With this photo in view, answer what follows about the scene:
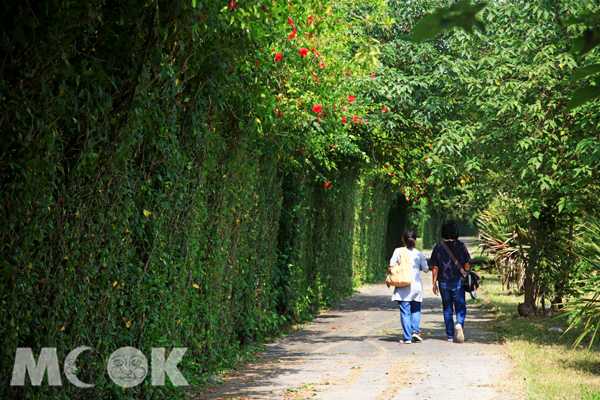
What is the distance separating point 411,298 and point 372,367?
2226 millimetres

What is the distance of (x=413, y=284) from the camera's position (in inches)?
393

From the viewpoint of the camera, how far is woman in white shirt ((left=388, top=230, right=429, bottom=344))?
32.5ft

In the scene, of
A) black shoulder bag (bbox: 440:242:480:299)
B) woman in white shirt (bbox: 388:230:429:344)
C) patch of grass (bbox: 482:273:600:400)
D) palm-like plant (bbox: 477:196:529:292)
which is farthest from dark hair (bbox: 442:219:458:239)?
palm-like plant (bbox: 477:196:529:292)

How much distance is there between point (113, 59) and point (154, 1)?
21.1 inches

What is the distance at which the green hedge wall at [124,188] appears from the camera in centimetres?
350

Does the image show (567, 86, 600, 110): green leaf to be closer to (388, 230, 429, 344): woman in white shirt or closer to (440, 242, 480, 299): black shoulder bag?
(388, 230, 429, 344): woman in white shirt

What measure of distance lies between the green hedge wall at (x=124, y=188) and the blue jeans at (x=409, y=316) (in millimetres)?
2530

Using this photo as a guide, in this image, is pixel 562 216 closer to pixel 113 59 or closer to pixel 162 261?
pixel 162 261

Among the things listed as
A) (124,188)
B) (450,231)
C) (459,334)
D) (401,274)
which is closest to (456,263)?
(450,231)

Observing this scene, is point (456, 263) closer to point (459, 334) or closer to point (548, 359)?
point (459, 334)

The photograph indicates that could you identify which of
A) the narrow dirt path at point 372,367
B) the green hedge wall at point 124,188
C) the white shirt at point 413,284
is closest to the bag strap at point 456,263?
the white shirt at point 413,284

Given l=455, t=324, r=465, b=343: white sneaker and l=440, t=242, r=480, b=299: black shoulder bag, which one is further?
l=440, t=242, r=480, b=299: black shoulder bag

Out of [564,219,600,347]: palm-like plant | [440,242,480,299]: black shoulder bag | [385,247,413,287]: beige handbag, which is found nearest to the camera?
[564,219,600,347]: palm-like plant

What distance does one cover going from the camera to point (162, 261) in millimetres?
5727
